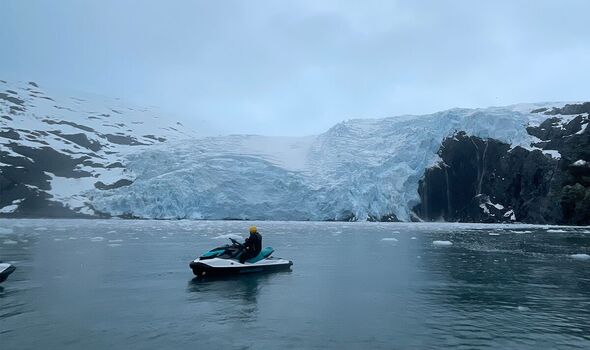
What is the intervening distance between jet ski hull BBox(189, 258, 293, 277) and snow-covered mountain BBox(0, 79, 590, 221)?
64362mm

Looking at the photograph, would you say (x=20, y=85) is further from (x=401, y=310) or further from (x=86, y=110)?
(x=401, y=310)

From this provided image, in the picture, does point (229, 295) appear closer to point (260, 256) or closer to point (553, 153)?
point (260, 256)

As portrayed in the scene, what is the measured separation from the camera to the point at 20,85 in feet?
632

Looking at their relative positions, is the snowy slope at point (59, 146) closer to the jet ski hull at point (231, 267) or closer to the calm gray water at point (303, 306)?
the jet ski hull at point (231, 267)

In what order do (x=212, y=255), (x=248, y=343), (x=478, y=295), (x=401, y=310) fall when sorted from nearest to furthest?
(x=248, y=343)
(x=401, y=310)
(x=478, y=295)
(x=212, y=255)

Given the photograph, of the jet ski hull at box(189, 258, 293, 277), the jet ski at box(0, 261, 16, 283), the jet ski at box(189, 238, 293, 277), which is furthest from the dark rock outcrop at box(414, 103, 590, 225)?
the jet ski at box(0, 261, 16, 283)

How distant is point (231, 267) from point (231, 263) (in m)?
0.16

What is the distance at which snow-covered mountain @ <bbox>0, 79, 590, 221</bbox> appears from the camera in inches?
3346

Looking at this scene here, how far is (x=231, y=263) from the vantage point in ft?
61.2

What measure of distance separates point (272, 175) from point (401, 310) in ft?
262

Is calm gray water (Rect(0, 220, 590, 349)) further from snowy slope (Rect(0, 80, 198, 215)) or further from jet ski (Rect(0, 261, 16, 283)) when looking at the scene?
snowy slope (Rect(0, 80, 198, 215))

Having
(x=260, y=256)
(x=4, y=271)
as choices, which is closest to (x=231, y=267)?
(x=260, y=256)

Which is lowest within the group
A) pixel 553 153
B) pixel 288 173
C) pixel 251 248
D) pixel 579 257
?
pixel 579 257

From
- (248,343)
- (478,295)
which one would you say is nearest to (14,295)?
(248,343)
